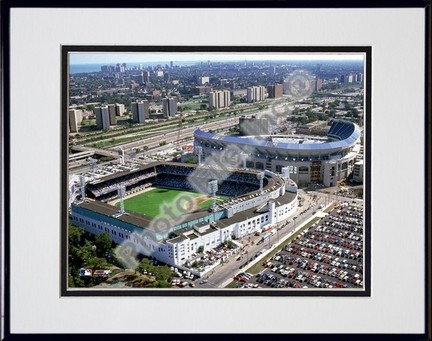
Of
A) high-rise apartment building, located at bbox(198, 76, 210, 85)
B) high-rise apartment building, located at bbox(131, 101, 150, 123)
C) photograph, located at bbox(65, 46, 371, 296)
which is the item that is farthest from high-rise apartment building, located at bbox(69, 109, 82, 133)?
high-rise apartment building, located at bbox(198, 76, 210, 85)

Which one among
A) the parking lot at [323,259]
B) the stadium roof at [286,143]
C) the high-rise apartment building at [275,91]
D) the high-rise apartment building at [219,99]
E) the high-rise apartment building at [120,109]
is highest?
the high-rise apartment building at [275,91]

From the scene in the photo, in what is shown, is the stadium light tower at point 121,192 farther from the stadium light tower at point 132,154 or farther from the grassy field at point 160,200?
the stadium light tower at point 132,154

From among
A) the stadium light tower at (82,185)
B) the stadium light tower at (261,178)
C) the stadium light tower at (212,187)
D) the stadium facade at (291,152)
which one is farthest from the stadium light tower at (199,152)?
the stadium light tower at (82,185)

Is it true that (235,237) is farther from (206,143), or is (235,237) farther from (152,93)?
(152,93)
